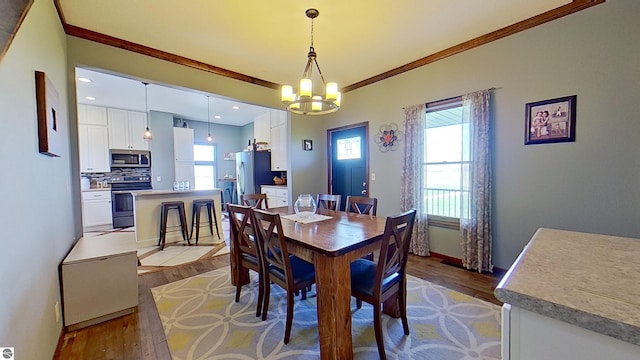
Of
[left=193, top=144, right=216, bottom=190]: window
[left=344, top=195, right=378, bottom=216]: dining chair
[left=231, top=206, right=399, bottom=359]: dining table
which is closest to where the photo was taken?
[left=231, top=206, right=399, bottom=359]: dining table

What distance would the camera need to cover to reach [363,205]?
3211 millimetres

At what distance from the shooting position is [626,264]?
89 cm

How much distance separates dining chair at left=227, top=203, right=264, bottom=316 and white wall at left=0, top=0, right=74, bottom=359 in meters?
1.22

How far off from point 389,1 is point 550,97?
6.26 ft

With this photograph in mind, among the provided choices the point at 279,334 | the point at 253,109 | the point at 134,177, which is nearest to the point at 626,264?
the point at 279,334

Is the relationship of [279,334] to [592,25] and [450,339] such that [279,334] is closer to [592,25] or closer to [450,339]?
[450,339]

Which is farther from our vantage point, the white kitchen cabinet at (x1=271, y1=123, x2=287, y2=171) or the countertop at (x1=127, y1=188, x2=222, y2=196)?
the white kitchen cabinet at (x1=271, y1=123, x2=287, y2=171)

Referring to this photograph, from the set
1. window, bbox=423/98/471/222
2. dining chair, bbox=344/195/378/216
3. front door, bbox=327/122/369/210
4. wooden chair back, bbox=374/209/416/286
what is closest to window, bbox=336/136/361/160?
front door, bbox=327/122/369/210

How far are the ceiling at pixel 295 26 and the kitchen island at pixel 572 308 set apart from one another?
8.08ft

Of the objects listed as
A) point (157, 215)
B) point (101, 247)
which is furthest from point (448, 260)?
point (157, 215)

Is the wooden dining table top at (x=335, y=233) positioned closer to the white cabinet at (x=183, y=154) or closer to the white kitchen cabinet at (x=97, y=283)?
the white kitchen cabinet at (x=97, y=283)

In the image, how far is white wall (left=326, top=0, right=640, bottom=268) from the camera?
7.43 ft

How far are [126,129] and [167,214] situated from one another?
3.21 m

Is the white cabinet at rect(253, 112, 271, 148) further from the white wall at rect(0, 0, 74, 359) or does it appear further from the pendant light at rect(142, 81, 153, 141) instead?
the white wall at rect(0, 0, 74, 359)
